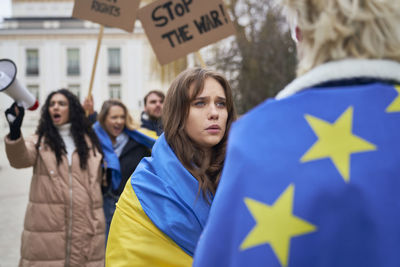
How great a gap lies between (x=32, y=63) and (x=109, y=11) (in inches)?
1521

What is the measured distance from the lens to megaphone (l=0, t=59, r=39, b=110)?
3439 millimetres

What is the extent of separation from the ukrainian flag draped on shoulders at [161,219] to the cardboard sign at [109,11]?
3.45 meters

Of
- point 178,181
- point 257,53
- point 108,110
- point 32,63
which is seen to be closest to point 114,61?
point 32,63

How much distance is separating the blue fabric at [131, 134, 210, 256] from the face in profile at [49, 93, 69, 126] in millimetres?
2455

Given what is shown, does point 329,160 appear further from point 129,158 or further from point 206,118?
point 129,158

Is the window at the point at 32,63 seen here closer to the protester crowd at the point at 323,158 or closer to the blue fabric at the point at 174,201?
the blue fabric at the point at 174,201

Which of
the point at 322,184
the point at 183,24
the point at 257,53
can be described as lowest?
the point at 322,184

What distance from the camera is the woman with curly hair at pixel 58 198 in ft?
12.0

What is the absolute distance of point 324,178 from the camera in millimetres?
1045

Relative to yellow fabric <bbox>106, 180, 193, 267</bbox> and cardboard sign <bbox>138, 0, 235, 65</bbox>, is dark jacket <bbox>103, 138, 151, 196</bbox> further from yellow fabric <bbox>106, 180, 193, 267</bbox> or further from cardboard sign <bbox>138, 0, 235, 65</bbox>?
yellow fabric <bbox>106, 180, 193, 267</bbox>

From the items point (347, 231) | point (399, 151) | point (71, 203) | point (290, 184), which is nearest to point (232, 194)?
point (290, 184)

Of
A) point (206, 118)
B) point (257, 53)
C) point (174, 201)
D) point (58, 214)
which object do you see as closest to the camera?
point (174, 201)

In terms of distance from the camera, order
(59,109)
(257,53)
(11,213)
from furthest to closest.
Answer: (257,53), (11,213), (59,109)

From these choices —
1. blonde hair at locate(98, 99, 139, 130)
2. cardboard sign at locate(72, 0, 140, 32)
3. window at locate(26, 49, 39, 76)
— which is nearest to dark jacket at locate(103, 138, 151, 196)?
blonde hair at locate(98, 99, 139, 130)
